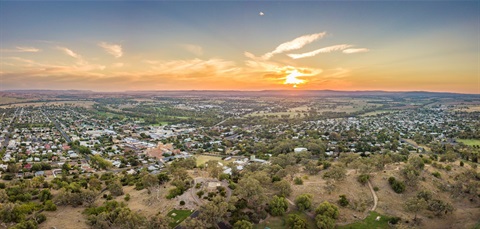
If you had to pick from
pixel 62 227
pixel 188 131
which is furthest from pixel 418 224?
pixel 188 131

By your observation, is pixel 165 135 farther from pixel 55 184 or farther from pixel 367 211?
pixel 367 211

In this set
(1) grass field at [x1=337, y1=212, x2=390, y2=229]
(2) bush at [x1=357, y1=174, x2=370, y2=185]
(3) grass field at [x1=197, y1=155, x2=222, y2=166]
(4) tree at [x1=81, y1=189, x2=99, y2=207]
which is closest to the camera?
(1) grass field at [x1=337, y1=212, x2=390, y2=229]

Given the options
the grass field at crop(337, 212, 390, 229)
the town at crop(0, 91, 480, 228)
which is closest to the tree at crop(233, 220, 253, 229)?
the town at crop(0, 91, 480, 228)

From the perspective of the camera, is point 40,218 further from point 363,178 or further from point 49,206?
point 363,178

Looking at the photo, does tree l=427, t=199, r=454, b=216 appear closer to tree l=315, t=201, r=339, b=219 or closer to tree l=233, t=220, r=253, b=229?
tree l=315, t=201, r=339, b=219

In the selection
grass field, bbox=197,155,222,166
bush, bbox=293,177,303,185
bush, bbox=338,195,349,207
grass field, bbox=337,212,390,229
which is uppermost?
bush, bbox=293,177,303,185

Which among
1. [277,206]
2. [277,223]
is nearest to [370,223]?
[277,206]
